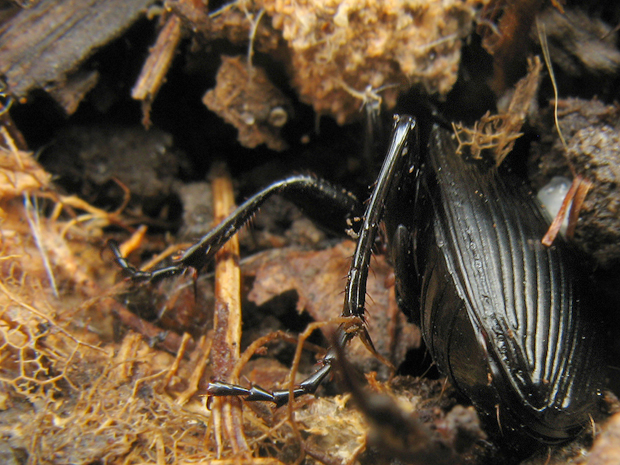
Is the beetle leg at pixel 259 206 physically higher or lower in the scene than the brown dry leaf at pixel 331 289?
higher

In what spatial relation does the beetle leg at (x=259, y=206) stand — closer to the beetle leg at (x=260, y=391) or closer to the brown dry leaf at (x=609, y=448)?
the beetle leg at (x=260, y=391)

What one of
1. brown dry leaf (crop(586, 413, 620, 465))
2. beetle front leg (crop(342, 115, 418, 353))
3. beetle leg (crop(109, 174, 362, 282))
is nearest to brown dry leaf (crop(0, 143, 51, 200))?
beetle leg (crop(109, 174, 362, 282))

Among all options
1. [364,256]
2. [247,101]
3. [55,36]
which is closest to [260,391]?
[364,256]

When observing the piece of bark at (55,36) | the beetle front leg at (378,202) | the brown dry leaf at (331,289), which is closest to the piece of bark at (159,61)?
the piece of bark at (55,36)

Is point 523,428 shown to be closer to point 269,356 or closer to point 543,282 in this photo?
point 543,282

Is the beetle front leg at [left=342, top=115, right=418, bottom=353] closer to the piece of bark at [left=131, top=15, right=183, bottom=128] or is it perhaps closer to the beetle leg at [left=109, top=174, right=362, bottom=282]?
the beetle leg at [left=109, top=174, right=362, bottom=282]

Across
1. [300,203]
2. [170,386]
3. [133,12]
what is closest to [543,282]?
[300,203]

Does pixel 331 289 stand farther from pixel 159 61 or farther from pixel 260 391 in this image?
pixel 159 61

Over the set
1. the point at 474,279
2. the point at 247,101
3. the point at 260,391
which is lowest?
the point at 260,391
